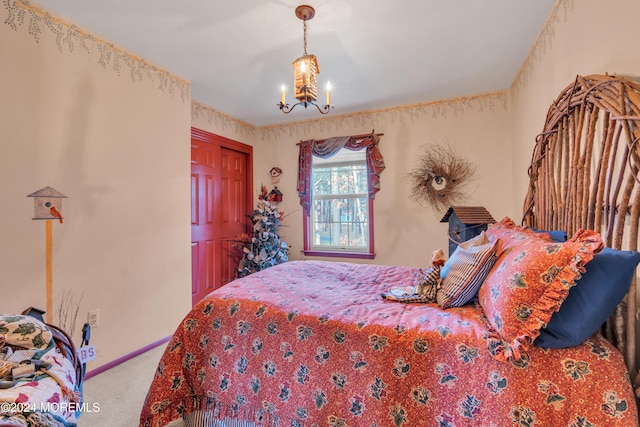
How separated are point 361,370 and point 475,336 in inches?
17.9

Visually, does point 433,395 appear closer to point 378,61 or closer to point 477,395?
point 477,395

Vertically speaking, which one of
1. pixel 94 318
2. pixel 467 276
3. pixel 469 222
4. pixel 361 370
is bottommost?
pixel 94 318

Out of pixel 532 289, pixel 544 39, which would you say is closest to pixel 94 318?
pixel 532 289

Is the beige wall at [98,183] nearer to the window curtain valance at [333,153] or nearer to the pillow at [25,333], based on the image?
the pillow at [25,333]

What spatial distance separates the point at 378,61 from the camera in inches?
99.2

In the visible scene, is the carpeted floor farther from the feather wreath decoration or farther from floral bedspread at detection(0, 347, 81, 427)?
the feather wreath decoration

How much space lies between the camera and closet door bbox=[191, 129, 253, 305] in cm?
340

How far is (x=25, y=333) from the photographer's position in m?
1.12

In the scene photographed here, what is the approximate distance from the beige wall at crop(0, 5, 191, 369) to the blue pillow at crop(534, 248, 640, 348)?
107 inches

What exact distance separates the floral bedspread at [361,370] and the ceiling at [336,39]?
183 cm

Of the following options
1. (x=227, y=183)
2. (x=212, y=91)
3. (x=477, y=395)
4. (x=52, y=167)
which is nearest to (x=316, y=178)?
(x=227, y=183)

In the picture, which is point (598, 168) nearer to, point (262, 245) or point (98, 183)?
point (98, 183)

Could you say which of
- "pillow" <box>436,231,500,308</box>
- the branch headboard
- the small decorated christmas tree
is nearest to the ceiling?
the branch headboard

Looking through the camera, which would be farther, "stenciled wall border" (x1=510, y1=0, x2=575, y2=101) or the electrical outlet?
the electrical outlet
